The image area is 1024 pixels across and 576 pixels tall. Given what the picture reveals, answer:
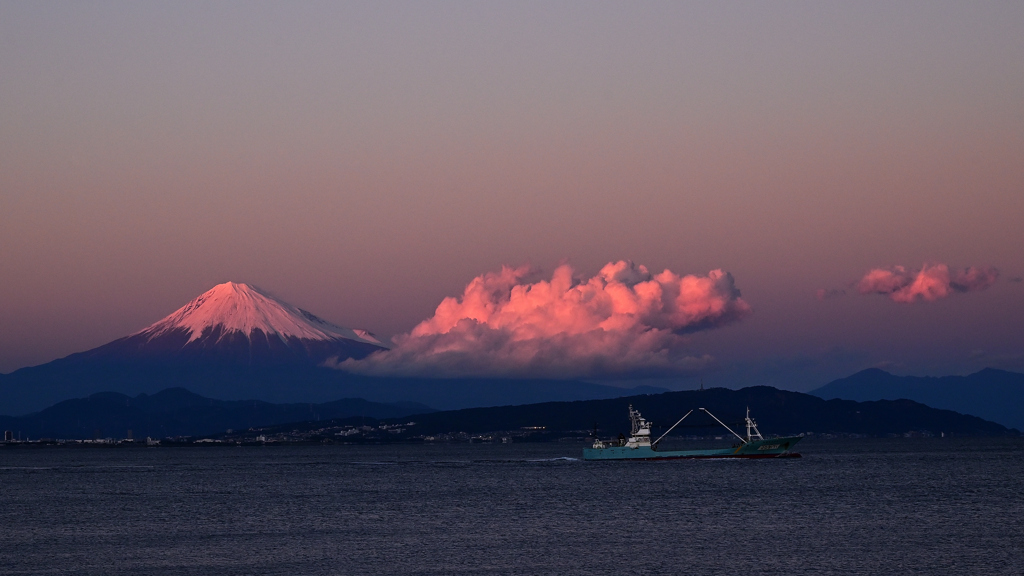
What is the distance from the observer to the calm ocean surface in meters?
73.0

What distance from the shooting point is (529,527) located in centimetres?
9381

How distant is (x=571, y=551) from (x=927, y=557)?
21.3m

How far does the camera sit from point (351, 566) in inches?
2872

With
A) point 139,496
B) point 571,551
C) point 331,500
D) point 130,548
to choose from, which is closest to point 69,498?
point 139,496

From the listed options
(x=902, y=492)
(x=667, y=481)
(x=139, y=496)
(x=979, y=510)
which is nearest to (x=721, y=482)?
(x=667, y=481)

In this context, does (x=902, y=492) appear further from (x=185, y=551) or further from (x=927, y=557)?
(x=185, y=551)

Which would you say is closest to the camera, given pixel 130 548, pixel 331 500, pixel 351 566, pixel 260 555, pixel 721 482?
pixel 351 566

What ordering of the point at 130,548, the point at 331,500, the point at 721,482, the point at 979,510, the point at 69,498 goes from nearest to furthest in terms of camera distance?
the point at 130,548 < the point at 979,510 < the point at 331,500 < the point at 69,498 < the point at 721,482

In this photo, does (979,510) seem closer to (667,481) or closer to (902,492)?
(902,492)

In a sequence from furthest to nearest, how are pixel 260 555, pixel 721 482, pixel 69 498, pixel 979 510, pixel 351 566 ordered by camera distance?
pixel 721 482
pixel 69 498
pixel 979 510
pixel 260 555
pixel 351 566

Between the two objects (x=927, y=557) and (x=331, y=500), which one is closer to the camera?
(x=927, y=557)

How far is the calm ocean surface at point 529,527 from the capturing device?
73000mm

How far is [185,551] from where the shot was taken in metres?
81.0

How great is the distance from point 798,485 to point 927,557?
229 ft
